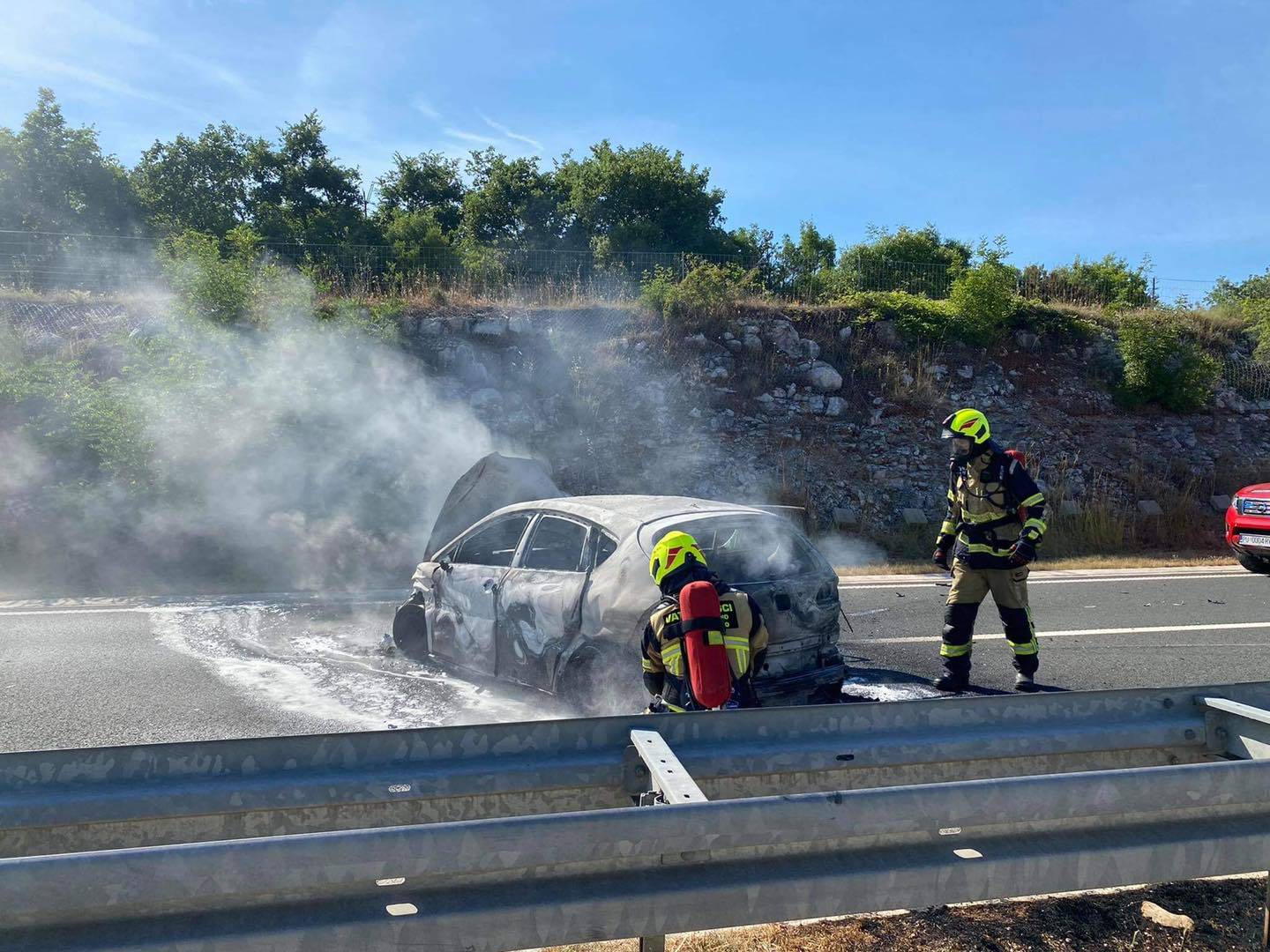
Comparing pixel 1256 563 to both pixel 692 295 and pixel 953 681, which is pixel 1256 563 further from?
pixel 692 295

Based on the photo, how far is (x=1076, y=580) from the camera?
39.7 feet

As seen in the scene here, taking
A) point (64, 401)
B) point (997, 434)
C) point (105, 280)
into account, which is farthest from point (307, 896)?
point (105, 280)

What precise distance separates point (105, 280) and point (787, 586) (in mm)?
20585

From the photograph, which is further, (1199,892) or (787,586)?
(787,586)

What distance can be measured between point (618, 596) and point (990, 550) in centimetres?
294

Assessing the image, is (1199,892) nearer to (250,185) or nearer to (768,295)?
(768,295)

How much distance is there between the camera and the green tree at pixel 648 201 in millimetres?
32500

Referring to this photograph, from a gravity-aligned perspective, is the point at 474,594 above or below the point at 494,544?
below

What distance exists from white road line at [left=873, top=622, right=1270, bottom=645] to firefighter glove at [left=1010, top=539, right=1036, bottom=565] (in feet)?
6.85

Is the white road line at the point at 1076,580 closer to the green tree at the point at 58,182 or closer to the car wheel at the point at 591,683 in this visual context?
the car wheel at the point at 591,683

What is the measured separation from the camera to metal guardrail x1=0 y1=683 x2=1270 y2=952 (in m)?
1.93

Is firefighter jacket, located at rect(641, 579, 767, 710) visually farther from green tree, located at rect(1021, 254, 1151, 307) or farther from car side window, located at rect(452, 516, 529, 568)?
green tree, located at rect(1021, 254, 1151, 307)

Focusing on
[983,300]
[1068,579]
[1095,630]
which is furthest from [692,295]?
[1095,630]

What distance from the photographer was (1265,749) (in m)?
2.87
